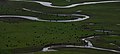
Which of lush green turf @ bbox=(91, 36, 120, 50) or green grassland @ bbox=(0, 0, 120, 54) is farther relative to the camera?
green grassland @ bbox=(0, 0, 120, 54)

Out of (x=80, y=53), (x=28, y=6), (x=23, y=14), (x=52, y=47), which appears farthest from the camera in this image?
(x=28, y=6)

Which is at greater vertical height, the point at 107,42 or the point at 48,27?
the point at 107,42

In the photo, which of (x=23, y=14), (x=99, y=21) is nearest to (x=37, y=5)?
(x=23, y=14)

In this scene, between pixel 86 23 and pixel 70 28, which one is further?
pixel 86 23

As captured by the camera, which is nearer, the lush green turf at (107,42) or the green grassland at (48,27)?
the lush green turf at (107,42)

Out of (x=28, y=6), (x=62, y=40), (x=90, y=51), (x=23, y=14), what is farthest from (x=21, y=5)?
(x=90, y=51)

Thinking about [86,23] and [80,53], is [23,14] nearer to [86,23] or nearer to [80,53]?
[86,23]

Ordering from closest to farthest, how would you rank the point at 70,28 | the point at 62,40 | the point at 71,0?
1. the point at 62,40
2. the point at 70,28
3. the point at 71,0

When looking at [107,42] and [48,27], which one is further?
[48,27]
